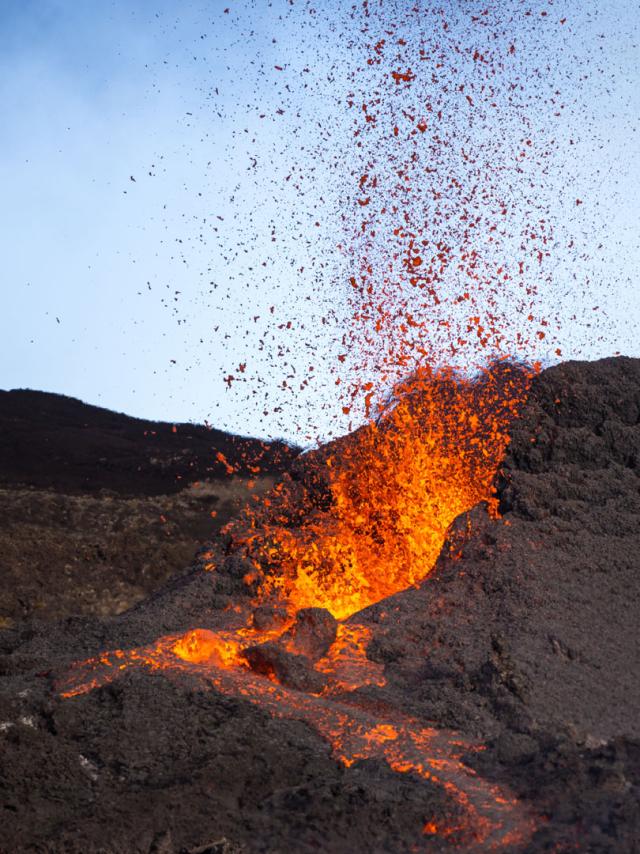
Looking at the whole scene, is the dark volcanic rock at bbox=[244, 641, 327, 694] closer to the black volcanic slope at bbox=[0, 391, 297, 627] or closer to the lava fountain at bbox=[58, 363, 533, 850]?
the lava fountain at bbox=[58, 363, 533, 850]

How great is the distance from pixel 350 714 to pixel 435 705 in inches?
23.5

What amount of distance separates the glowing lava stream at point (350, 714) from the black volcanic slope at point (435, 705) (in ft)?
0.23

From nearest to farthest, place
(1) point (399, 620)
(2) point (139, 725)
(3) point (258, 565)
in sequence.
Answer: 1. (2) point (139, 725)
2. (1) point (399, 620)
3. (3) point (258, 565)

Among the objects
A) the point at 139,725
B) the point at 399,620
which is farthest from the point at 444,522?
the point at 139,725

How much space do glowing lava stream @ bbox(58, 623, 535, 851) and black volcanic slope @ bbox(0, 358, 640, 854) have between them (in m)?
0.07

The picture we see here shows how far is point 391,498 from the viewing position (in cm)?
885

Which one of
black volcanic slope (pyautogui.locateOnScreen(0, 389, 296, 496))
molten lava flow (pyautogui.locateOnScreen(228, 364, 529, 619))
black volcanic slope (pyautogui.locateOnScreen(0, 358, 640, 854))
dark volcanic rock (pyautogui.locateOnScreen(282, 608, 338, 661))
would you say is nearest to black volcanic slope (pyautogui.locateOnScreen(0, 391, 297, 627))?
black volcanic slope (pyautogui.locateOnScreen(0, 389, 296, 496))

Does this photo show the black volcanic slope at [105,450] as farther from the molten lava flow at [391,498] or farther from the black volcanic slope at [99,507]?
the molten lava flow at [391,498]

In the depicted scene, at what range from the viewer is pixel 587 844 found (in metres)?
4.41

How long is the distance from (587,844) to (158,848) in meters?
1.99

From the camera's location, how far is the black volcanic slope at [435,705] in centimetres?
466

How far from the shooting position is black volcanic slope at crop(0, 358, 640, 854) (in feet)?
15.3

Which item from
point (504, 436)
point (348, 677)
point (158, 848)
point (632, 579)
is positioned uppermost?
point (504, 436)

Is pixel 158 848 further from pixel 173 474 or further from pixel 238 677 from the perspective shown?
pixel 173 474
